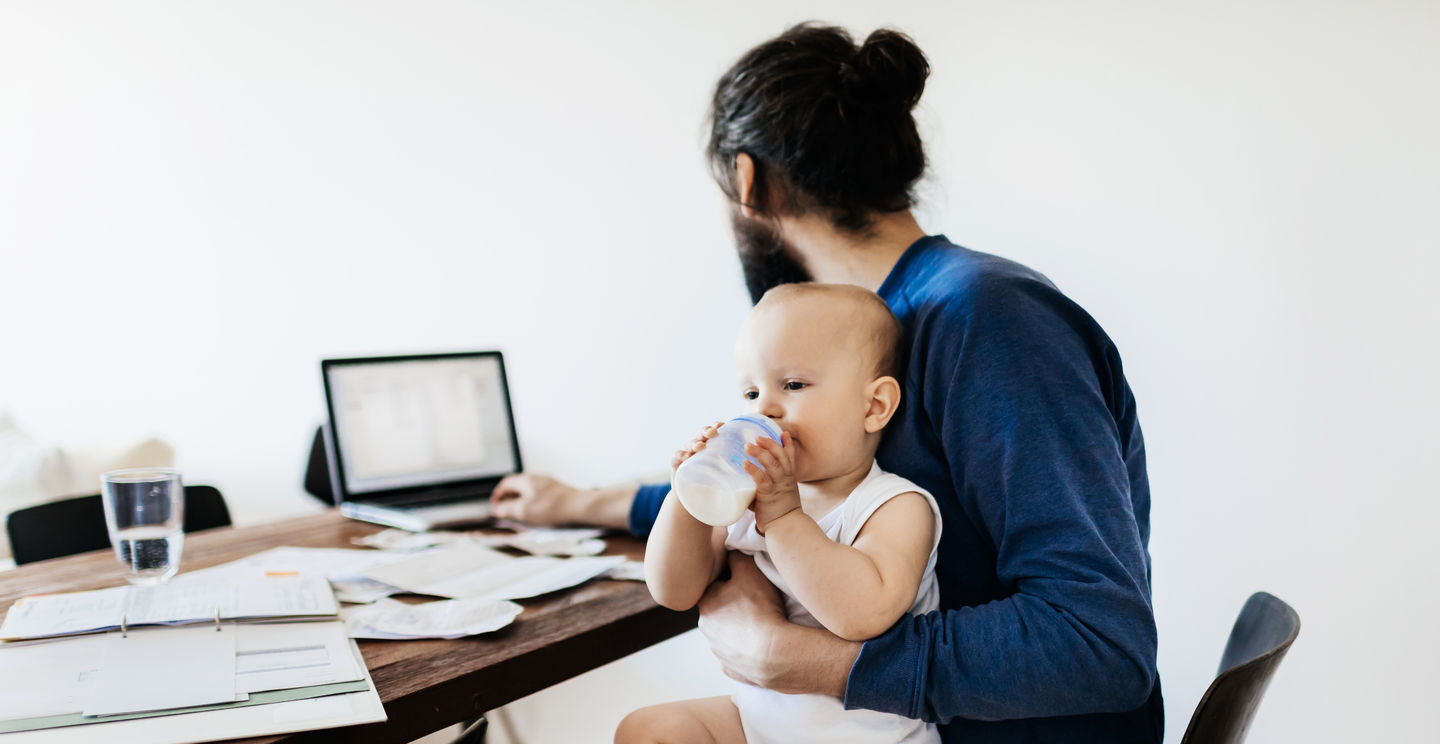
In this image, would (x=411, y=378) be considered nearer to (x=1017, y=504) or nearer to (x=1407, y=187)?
(x=1017, y=504)

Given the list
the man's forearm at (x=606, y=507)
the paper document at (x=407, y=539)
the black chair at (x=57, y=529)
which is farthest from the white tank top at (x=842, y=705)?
the black chair at (x=57, y=529)

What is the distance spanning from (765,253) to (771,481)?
505mm

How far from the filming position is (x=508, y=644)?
1080mm

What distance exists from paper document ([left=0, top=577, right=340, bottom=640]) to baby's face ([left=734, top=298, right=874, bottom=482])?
61cm

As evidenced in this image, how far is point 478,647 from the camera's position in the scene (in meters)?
1.07

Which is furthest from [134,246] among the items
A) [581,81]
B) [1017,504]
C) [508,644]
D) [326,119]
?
[1017,504]

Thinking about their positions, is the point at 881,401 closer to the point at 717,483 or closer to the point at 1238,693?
the point at 717,483

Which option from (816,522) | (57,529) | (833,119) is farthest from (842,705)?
(57,529)

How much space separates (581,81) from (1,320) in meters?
2.06

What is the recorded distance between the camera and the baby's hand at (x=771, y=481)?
3.03ft

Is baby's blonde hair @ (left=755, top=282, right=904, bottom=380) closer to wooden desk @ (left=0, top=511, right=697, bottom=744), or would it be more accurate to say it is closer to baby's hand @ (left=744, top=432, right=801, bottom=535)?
baby's hand @ (left=744, top=432, right=801, bottom=535)

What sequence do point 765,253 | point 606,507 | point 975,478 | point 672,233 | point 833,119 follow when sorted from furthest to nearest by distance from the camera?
point 672,233
point 606,507
point 765,253
point 833,119
point 975,478

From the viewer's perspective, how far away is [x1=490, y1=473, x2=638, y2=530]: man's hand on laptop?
1659mm

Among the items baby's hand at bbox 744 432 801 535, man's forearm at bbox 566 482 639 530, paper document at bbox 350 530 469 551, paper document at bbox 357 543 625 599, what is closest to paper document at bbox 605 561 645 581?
paper document at bbox 357 543 625 599
